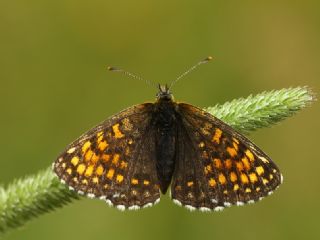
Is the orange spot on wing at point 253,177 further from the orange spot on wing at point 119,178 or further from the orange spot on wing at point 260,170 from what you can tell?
the orange spot on wing at point 119,178

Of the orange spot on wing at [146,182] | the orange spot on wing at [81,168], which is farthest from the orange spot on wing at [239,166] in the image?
the orange spot on wing at [81,168]

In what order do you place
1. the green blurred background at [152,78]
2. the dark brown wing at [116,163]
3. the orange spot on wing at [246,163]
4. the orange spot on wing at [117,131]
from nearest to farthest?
the dark brown wing at [116,163] < the orange spot on wing at [246,163] < the orange spot on wing at [117,131] < the green blurred background at [152,78]

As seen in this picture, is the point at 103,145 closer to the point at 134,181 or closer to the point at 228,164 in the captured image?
the point at 134,181

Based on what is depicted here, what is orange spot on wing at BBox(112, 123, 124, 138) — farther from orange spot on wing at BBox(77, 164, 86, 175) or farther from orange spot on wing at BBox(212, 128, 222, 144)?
orange spot on wing at BBox(212, 128, 222, 144)

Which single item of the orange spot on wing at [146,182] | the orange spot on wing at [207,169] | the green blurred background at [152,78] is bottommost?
the orange spot on wing at [146,182]

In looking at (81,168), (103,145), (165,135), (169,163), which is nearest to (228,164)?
(169,163)

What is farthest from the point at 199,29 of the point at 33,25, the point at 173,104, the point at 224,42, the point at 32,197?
the point at 32,197

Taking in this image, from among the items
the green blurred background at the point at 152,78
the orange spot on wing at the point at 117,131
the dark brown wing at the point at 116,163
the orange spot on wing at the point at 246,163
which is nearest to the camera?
the dark brown wing at the point at 116,163

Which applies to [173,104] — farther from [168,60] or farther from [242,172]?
[168,60]
